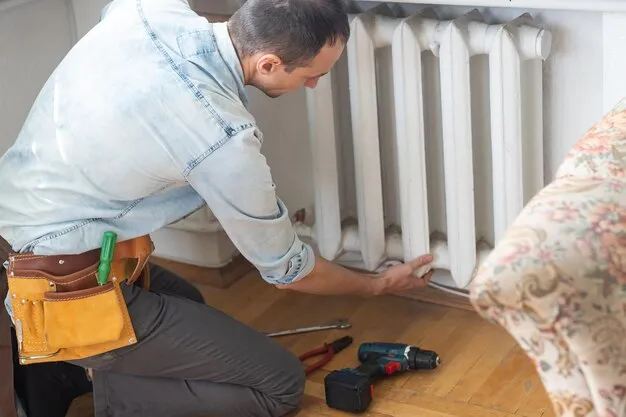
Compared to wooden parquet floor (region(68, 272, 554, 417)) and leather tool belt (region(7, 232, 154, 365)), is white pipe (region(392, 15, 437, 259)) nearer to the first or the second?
wooden parquet floor (region(68, 272, 554, 417))

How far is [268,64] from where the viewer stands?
1.72 m

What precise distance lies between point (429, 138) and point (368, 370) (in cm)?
51

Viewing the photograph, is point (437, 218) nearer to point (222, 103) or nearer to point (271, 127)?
point (271, 127)

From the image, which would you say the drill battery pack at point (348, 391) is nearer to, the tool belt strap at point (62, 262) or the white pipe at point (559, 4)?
the tool belt strap at point (62, 262)

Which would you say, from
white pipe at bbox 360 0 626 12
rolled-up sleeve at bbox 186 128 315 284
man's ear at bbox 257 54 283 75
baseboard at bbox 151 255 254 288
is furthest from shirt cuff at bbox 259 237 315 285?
baseboard at bbox 151 255 254 288

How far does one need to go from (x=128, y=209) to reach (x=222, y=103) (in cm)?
27

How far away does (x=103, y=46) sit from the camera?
68.7 inches

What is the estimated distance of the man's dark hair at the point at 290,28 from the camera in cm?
166

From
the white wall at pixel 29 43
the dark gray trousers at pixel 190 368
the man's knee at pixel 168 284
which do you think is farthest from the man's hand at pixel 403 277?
the white wall at pixel 29 43

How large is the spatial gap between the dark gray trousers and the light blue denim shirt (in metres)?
0.19

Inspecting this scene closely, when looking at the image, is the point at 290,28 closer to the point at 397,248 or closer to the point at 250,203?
the point at 250,203

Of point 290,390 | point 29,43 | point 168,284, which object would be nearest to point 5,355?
point 168,284

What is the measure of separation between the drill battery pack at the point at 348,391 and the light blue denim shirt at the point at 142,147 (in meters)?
0.28

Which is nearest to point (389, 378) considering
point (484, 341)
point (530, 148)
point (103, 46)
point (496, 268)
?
point (484, 341)
